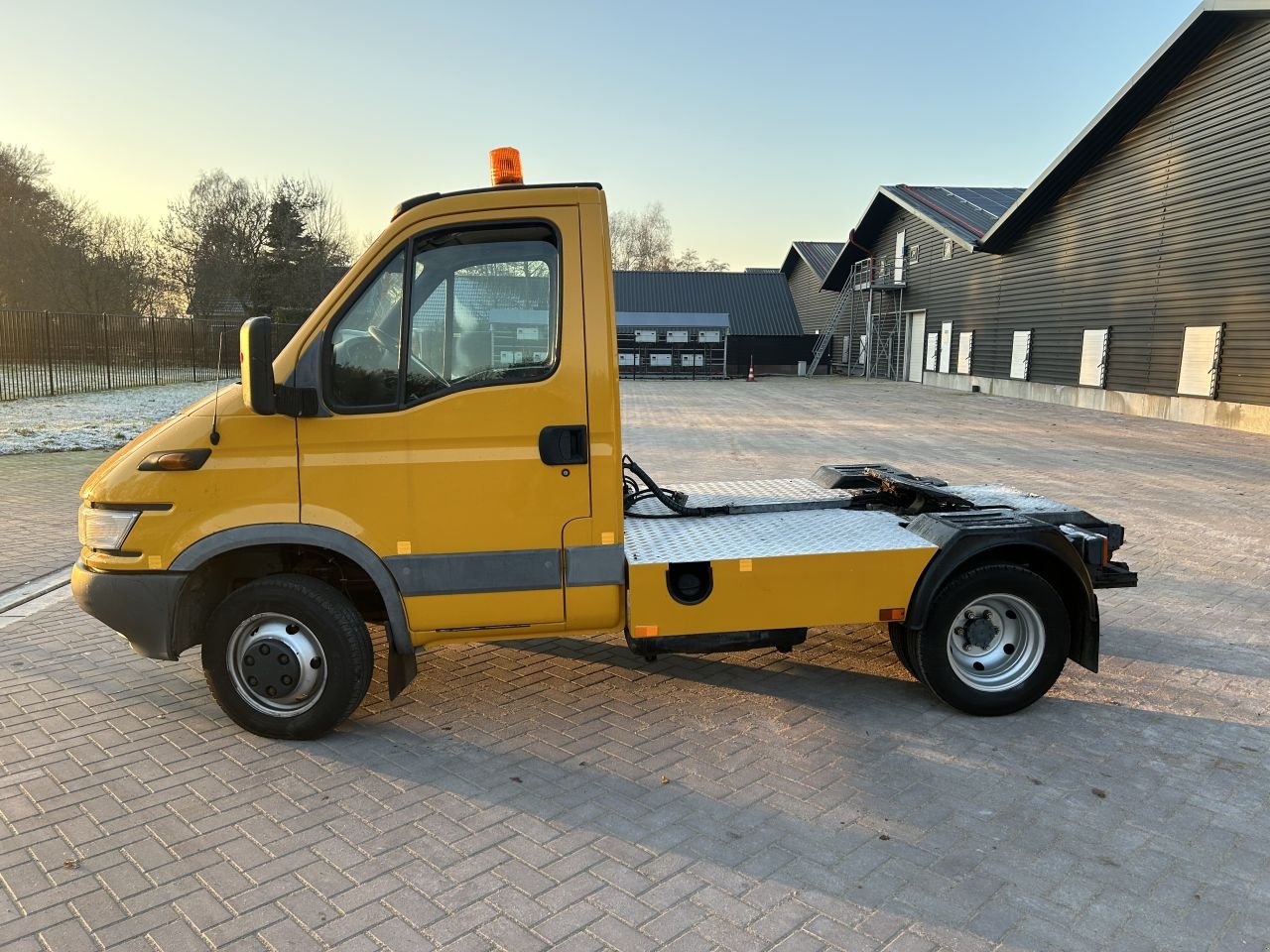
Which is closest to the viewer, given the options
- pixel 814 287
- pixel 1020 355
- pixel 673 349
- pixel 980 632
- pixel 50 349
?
pixel 980 632

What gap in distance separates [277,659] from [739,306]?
160 ft

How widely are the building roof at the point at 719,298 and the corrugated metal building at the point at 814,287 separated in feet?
2.52

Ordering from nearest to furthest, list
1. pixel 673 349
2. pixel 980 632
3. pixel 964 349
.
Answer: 1. pixel 980 632
2. pixel 964 349
3. pixel 673 349

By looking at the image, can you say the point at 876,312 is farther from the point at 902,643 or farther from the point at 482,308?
the point at 482,308

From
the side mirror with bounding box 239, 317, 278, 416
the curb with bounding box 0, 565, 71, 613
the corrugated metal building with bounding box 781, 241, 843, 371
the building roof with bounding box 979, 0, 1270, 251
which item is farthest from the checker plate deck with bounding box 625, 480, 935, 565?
the corrugated metal building with bounding box 781, 241, 843, 371

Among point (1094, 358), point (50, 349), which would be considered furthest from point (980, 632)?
point (50, 349)

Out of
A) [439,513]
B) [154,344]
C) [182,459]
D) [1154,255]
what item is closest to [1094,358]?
[1154,255]

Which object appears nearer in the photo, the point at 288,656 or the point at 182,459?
the point at 182,459

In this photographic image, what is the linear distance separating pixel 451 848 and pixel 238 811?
40.5 inches

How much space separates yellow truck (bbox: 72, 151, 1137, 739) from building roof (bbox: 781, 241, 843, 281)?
149ft

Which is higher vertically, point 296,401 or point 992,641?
point 296,401

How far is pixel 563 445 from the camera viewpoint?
3.94m

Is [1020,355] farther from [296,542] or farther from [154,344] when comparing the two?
[154,344]

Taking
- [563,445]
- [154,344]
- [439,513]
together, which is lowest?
[439,513]
